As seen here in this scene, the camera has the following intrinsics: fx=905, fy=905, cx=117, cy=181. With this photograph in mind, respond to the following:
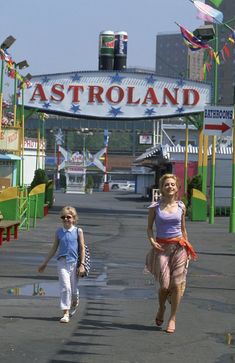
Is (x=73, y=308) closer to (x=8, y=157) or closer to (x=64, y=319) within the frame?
(x=64, y=319)

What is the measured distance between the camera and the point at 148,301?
39.2 ft

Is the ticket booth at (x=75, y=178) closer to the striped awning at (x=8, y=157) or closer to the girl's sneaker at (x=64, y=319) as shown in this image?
the striped awning at (x=8, y=157)

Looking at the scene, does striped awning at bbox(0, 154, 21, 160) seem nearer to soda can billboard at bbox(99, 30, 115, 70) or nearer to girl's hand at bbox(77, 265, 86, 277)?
soda can billboard at bbox(99, 30, 115, 70)

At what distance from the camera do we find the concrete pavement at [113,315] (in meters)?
8.35

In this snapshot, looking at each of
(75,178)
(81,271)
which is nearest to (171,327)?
(81,271)

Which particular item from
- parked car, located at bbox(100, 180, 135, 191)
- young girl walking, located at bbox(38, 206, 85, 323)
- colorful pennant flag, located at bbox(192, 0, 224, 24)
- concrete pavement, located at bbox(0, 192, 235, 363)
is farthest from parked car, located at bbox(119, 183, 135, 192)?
young girl walking, located at bbox(38, 206, 85, 323)

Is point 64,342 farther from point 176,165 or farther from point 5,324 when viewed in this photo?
point 176,165

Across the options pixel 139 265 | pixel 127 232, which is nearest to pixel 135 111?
pixel 127 232

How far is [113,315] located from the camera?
10.6 meters

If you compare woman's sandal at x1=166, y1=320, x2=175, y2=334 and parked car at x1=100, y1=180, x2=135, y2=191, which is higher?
woman's sandal at x1=166, y1=320, x2=175, y2=334

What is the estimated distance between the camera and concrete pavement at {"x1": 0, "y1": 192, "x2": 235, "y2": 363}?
329 inches

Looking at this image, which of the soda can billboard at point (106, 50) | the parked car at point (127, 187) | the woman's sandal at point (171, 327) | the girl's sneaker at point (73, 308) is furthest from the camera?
the parked car at point (127, 187)

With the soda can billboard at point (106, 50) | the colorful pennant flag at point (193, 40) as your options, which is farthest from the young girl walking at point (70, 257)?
the soda can billboard at point (106, 50)

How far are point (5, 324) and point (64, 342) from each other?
3.73 ft
